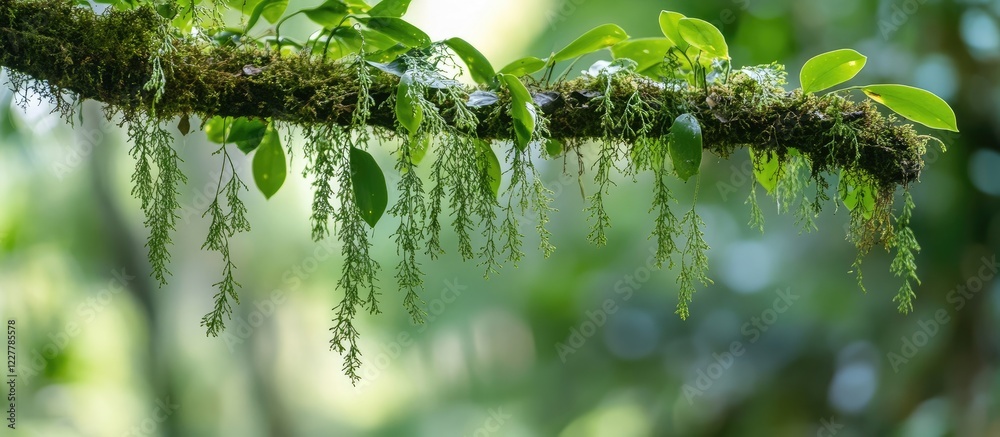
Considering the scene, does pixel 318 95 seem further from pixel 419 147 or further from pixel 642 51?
pixel 642 51

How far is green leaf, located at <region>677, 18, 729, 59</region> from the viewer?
0.99 meters

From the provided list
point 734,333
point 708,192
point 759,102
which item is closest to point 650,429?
point 734,333

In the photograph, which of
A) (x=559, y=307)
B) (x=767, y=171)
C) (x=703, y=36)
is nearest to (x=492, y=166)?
(x=703, y=36)

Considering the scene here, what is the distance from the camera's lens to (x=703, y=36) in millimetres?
1004

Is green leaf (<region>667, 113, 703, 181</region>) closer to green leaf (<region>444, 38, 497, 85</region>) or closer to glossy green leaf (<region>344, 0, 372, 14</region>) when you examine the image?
green leaf (<region>444, 38, 497, 85</region>)

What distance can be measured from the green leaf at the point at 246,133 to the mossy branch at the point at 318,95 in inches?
6.8

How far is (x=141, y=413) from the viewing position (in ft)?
10.9

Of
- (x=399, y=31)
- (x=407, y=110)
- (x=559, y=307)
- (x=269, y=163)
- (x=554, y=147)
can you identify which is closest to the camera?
(x=407, y=110)

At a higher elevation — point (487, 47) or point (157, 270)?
point (487, 47)

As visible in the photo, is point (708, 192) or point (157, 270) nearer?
point (157, 270)

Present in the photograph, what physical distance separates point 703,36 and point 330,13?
1.82ft

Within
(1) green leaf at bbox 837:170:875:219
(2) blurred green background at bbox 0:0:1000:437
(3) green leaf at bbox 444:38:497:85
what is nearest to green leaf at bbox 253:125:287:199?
(3) green leaf at bbox 444:38:497:85

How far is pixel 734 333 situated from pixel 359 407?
189cm

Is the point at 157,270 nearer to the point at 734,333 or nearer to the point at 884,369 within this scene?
the point at 734,333
